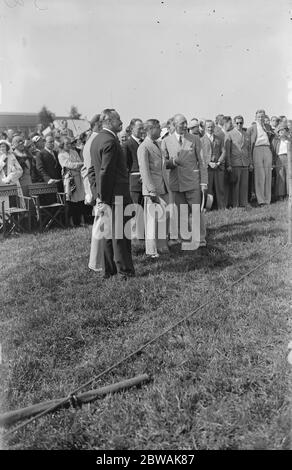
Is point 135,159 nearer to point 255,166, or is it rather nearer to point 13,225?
point 13,225

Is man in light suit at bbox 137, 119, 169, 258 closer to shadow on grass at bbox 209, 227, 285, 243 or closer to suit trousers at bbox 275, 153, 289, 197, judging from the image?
shadow on grass at bbox 209, 227, 285, 243

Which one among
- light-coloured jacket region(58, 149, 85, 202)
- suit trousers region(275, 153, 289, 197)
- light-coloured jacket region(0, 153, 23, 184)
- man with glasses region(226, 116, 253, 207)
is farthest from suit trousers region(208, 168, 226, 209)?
light-coloured jacket region(0, 153, 23, 184)

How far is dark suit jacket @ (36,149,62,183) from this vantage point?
10211 mm

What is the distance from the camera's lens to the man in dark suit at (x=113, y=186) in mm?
6125

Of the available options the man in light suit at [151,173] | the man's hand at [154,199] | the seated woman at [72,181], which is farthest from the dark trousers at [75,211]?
the man's hand at [154,199]

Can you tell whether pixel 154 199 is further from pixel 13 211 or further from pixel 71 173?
pixel 71 173

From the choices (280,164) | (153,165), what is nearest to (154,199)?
(153,165)

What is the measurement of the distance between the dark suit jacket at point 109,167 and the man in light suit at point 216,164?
5206 mm

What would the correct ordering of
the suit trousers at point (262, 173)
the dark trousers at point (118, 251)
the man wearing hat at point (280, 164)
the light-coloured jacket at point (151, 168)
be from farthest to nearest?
the man wearing hat at point (280, 164)
the suit trousers at point (262, 173)
the light-coloured jacket at point (151, 168)
the dark trousers at point (118, 251)

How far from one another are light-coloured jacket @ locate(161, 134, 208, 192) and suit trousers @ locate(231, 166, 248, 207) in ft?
13.2

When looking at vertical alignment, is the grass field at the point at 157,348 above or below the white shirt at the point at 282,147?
below

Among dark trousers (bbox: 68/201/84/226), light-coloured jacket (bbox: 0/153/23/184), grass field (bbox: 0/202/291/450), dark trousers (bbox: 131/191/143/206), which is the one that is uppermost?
light-coloured jacket (bbox: 0/153/23/184)

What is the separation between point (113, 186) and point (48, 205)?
12.8ft

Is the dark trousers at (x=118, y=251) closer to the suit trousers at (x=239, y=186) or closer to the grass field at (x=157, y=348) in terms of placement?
the grass field at (x=157, y=348)
